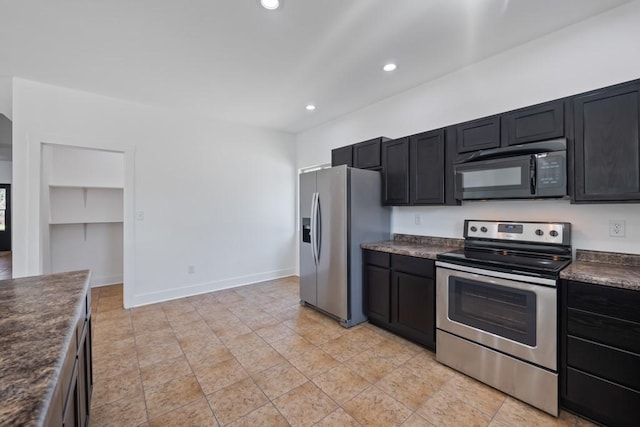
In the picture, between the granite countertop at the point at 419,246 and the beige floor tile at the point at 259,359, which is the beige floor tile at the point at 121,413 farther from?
the granite countertop at the point at 419,246

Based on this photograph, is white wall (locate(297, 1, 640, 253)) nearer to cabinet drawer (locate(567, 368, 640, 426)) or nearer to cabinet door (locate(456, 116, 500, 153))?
cabinet door (locate(456, 116, 500, 153))

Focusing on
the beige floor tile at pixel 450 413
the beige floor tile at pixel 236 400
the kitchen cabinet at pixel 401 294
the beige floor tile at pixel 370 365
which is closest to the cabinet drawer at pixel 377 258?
the kitchen cabinet at pixel 401 294

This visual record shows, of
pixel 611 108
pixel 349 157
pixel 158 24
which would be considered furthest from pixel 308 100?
pixel 611 108

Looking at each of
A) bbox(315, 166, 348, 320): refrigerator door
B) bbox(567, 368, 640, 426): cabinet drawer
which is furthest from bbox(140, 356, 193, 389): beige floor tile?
bbox(567, 368, 640, 426): cabinet drawer

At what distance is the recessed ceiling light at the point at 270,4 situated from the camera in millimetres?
1928

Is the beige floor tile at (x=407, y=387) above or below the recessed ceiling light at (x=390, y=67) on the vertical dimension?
below

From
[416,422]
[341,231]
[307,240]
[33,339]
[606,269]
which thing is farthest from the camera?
[307,240]

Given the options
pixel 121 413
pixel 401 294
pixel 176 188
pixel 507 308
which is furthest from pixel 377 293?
pixel 176 188

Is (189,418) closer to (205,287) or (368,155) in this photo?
(205,287)

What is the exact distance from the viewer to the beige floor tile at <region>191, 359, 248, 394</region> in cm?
209

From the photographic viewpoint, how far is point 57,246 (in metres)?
4.46

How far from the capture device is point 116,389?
2043mm

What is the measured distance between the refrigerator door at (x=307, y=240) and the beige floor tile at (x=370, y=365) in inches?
43.4

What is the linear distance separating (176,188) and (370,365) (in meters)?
3.46
